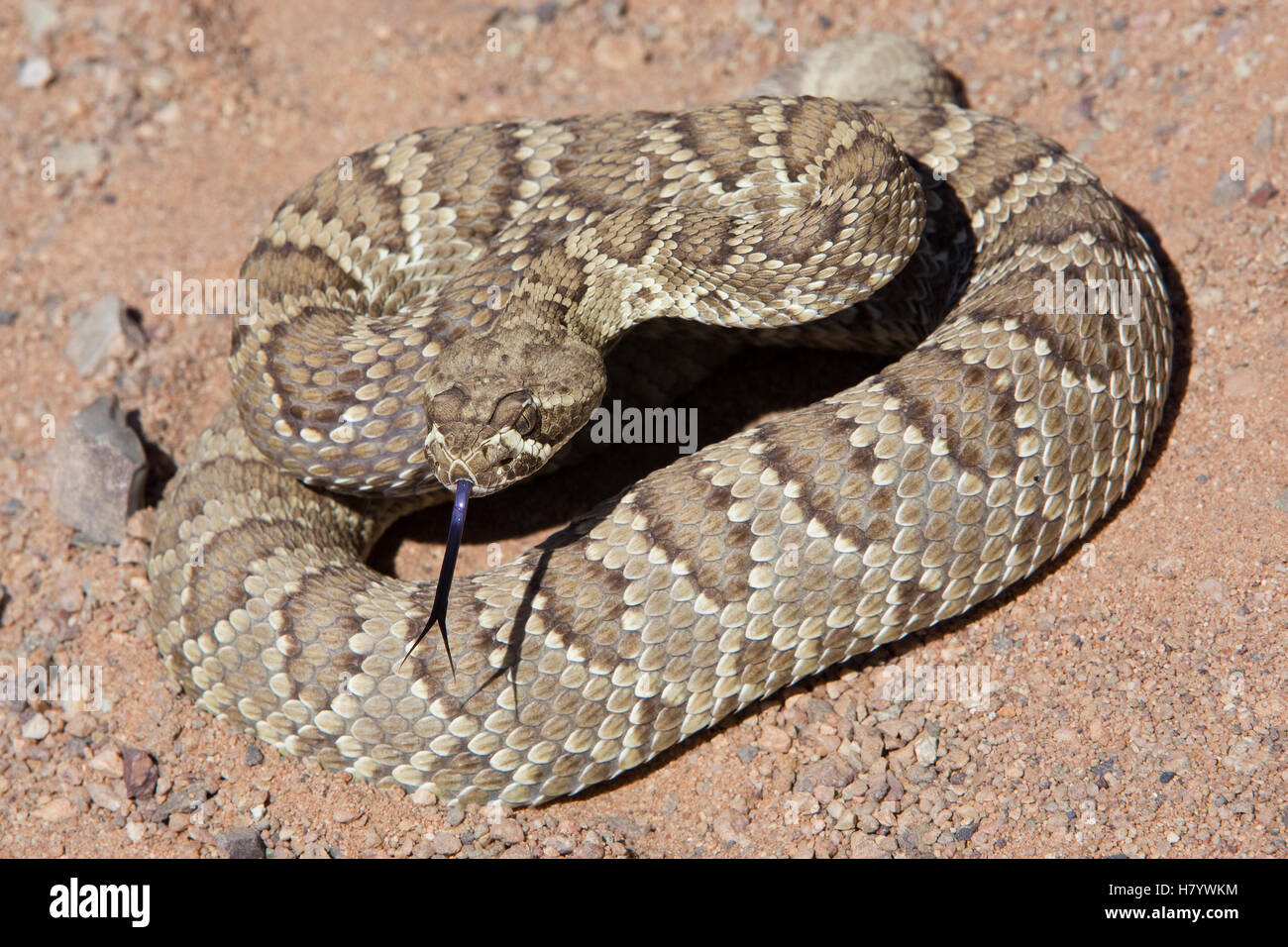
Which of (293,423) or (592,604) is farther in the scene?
(293,423)

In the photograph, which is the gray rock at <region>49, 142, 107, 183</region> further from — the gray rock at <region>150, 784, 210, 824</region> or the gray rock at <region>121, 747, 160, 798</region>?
the gray rock at <region>150, 784, 210, 824</region>

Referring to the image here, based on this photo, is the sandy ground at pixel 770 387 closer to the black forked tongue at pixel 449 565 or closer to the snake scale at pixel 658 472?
the snake scale at pixel 658 472

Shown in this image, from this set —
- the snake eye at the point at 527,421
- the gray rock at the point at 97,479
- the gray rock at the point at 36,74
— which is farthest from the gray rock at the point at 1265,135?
the gray rock at the point at 36,74

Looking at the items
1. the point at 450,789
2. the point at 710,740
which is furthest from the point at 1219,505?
the point at 450,789

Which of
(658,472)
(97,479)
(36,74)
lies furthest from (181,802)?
(36,74)

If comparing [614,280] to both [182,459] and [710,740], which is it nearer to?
[710,740]

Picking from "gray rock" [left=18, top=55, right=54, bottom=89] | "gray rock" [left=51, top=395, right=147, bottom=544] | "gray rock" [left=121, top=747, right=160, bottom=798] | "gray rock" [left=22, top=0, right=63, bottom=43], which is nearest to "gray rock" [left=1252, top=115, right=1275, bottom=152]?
"gray rock" [left=51, top=395, right=147, bottom=544]
